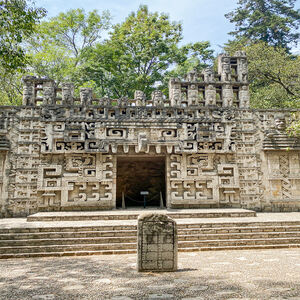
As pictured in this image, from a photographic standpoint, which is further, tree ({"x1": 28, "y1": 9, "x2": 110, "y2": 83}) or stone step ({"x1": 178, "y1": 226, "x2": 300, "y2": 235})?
tree ({"x1": 28, "y1": 9, "x2": 110, "y2": 83})

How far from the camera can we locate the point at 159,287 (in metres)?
3.79

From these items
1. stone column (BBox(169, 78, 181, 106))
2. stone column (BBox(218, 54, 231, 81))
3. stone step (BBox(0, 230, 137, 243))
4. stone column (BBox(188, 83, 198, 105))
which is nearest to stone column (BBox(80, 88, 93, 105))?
stone column (BBox(169, 78, 181, 106))

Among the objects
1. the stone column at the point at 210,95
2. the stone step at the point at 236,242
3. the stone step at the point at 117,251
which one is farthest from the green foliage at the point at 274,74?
the stone step at the point at 117,251

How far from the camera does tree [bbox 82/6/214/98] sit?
17.3 meters

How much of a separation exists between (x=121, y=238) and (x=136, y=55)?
532 inches

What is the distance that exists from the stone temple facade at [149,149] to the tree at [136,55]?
6.95 m

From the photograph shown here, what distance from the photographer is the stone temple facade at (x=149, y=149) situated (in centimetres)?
983

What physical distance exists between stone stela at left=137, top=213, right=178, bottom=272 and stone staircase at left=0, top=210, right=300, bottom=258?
1832 millimetres

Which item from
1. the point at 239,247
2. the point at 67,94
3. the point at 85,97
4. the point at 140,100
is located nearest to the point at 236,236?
the point at 239,247

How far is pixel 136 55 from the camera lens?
1738 cm

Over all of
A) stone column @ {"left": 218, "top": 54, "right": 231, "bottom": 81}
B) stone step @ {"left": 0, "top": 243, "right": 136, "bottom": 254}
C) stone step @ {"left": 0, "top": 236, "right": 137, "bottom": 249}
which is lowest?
stone step @ {"left": 0, "top": 243, "right": 136, "bottom": 254}

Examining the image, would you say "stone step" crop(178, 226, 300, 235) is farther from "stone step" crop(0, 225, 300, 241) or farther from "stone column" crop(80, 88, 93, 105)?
"stone column" crop(80, 88, 93, 105)

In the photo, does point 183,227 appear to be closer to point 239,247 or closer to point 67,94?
point 239,247

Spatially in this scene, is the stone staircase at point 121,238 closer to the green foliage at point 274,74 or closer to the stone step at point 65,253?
the stone step at point 65,253
